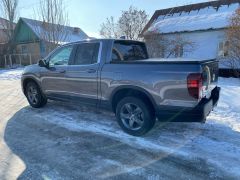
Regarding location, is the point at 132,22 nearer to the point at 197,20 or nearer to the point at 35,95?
the point at 197,20

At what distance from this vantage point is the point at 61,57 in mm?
5855

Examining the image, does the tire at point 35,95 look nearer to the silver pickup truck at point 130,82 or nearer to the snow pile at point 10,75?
the silver pickup truck at point 130,82

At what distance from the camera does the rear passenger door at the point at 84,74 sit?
16.5 ft

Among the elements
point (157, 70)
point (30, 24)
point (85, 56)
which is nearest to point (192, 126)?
point (157, 70)

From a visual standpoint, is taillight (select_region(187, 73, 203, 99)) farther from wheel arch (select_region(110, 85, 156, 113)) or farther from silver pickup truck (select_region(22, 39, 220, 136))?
wheel arch (select_region(110, 85, 156, 113))

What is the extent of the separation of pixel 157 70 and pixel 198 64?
27.1 inches

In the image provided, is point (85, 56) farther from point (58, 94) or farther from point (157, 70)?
point (157, 70)

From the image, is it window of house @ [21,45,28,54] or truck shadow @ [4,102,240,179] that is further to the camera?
window of house @ [21,45,28,54]

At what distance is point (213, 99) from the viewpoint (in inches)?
179

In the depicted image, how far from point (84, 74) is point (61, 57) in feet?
3.50

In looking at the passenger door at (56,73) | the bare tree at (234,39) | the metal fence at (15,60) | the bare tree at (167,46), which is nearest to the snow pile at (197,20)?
→ the bare tree at (167,46)

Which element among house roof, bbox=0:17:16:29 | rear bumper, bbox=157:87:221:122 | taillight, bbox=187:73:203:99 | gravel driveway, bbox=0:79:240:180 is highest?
house roof, bbox=0:17:16:29

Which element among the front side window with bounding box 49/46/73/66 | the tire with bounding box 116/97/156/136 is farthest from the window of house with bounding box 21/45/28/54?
the tire with bounding box 116/97/156/136

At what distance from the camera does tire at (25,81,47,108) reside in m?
6.57
